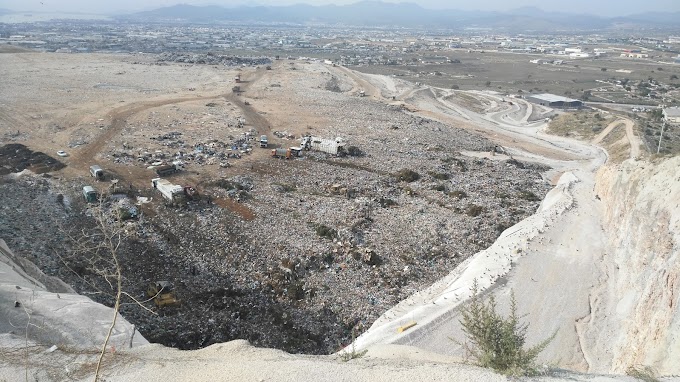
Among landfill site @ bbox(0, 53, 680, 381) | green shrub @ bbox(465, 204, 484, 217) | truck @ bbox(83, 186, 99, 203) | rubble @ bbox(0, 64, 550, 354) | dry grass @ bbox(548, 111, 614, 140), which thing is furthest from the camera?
dry grass @ bbox(548, 111, 614, 140)

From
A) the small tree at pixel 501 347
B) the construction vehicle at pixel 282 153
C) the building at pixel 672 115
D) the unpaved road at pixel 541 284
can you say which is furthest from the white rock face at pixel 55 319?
the building at pixel 672 115

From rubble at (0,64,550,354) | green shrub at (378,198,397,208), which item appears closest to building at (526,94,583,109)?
rubble at (0,64,550,354)

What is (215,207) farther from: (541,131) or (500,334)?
(541,131)

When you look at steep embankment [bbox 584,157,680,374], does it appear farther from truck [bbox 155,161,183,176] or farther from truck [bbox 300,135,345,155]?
truck [bbox 155,161,183,176]

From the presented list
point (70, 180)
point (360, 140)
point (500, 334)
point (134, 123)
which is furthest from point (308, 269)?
point (134, 123)

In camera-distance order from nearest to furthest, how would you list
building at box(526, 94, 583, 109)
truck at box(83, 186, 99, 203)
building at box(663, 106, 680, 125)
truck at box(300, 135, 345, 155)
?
truck at box(83, 186, 99, 203) < truck at box(300, 135, 345, 155) < building at box(663, 106, 680, 125) < building at box(526, 94, 583, 109)
